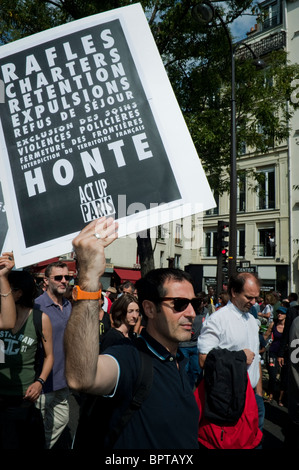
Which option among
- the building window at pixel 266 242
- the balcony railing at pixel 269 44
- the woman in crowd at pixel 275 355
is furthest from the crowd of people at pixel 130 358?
the balcony railing at pixel 269 44

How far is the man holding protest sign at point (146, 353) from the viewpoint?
4.50ft

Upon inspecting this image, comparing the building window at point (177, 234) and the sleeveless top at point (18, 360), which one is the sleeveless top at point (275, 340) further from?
the building window at point (177, 234)

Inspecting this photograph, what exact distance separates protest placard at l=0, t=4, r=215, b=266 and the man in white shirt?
1953mm

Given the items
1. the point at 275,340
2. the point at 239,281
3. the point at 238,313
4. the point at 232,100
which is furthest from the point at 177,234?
the point at 238,313

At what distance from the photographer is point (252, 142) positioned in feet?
33.4

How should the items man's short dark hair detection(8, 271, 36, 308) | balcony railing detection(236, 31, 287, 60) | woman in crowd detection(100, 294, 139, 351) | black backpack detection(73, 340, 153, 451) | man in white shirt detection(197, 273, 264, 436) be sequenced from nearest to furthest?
1. black backpack detection(73, 340, 153, 451)
2. man's short dark hair detection(8, 271, 36, 308)
3. man in white shirt detection(197, 273, 264, 436)
4. woman in crowd detection(100, 294, 139, 351)
5. balcony railing detection(236, 31, 287, 60)

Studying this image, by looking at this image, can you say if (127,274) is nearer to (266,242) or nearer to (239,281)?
(266,242)

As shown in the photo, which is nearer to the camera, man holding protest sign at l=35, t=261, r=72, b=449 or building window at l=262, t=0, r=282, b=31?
man holding protest sign at l=35, t=261, r=72, b=449

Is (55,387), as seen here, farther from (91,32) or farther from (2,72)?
(91,32)

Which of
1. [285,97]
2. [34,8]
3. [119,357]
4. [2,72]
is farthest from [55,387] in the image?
[285,97]

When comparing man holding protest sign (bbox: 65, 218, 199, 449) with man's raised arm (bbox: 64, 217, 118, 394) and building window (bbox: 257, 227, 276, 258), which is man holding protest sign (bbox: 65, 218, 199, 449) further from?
building window (bbox: 257, 227, 276, 258)

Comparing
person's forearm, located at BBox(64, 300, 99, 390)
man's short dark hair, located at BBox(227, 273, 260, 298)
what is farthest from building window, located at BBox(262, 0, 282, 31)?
person's forearm, located at BBox(64, 300, 99, 390)

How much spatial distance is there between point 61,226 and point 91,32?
105 cm

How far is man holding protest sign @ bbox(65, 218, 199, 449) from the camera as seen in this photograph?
137cm
